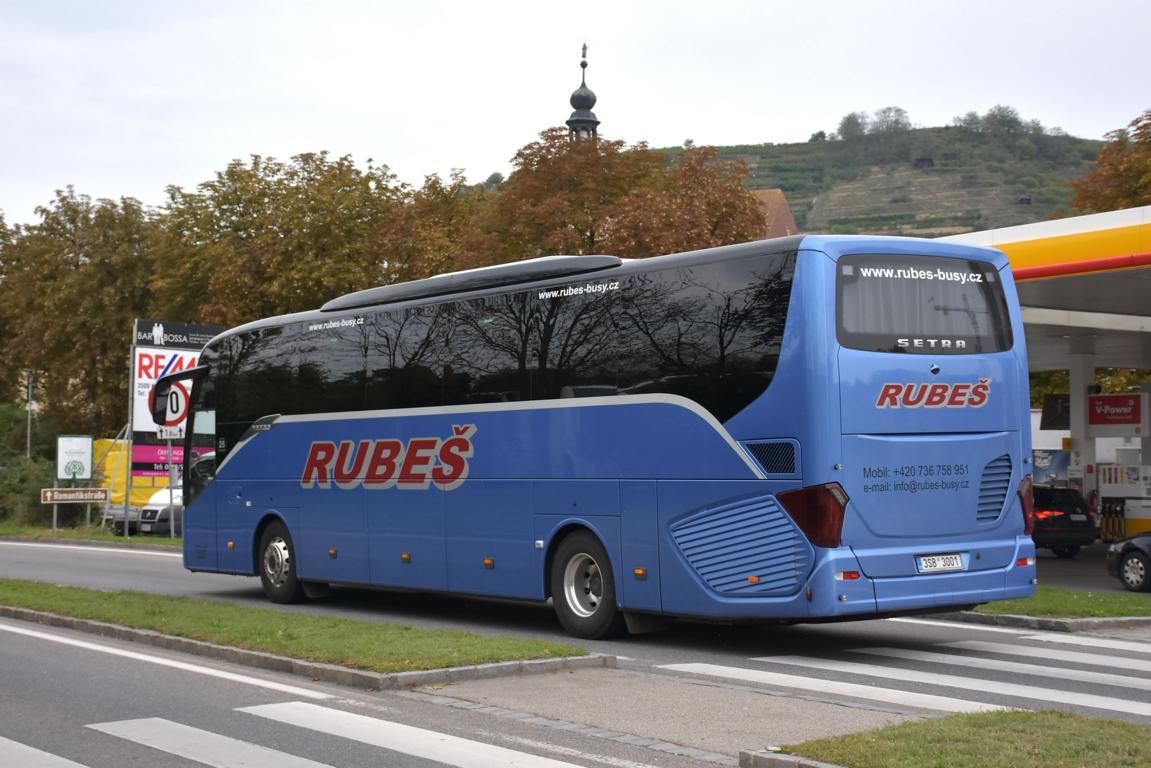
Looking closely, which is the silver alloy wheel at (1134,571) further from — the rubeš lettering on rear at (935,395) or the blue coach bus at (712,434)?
the rubeš lettering on rear at (935,395)

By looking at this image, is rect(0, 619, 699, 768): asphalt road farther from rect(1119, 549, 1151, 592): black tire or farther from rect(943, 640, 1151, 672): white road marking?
rect(1119, 549, 1151, 592): black tire

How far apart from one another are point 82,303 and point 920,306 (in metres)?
51.9

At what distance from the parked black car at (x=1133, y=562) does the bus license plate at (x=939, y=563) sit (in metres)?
8.36

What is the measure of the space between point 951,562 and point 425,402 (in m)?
6.26

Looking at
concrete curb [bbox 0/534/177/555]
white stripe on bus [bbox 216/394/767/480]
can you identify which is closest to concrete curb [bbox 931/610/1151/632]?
white stripe on bus [bbox 216/394/767/480]

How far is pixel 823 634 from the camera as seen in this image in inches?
573

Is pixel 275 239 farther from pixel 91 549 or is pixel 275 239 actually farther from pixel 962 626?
pixel 962 626

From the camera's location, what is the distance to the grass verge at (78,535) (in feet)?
112

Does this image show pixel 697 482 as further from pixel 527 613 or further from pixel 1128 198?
pixel 1128 198

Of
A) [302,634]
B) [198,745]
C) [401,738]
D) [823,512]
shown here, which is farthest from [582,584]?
[198,745]

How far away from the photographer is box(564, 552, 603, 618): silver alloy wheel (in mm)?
14070

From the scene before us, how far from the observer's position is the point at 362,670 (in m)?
10.7

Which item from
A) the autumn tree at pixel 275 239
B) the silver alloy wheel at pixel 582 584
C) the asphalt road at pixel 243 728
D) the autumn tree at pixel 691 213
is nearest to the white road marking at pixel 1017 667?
the silver alloy wheel at pixel 582 584

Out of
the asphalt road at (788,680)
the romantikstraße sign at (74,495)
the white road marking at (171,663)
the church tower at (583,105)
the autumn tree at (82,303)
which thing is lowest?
the white road marking at (171,663)
